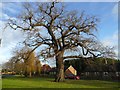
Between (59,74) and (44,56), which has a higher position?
(44,56)

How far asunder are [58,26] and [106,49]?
8.89 meters

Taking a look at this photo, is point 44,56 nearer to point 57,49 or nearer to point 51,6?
point 57,49

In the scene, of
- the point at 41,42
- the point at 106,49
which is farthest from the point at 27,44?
the point at 106,49

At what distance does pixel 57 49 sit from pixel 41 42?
114 inches

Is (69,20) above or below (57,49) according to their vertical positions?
above

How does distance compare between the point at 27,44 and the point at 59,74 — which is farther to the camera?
the point at 59,74

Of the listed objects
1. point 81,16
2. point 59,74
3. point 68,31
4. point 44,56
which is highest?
point 81,16

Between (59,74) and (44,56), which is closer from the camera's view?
(44,56)

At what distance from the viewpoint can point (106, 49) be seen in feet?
127

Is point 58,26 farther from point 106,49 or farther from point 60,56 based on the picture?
point 106,49

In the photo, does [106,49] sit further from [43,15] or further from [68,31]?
[43,15]

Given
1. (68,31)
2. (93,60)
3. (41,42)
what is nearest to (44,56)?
(41,42)

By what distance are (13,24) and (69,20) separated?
30.0 feet

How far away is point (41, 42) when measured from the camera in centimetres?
4075
